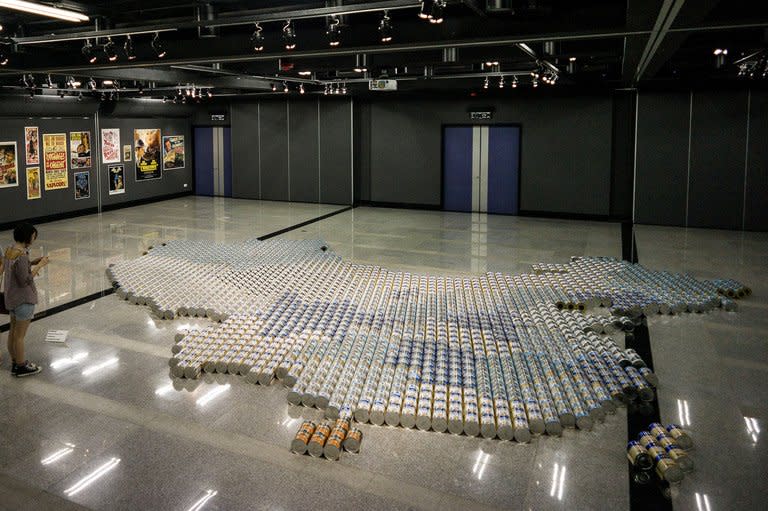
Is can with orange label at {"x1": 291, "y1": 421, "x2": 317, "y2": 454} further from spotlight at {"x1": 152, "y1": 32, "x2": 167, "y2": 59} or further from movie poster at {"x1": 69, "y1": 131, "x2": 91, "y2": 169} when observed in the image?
movie poster at {"x1": 69, "y1": 131, "x2": 91, "y2": 169}

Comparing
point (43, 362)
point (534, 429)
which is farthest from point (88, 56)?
point (534, 429)

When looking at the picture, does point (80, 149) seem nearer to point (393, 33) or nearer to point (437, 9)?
point (393, 33)

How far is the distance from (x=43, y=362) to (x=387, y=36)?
4.86 meters

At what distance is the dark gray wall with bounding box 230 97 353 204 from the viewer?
63.6 ft

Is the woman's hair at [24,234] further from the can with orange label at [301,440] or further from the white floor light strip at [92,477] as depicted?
the can with orange label at [301,440]

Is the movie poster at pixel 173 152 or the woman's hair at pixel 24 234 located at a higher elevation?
the movie poster at pixel 173 152

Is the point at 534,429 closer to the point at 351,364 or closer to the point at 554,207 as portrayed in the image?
the point at 351,364

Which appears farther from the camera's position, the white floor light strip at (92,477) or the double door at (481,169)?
the double door at (481,169)

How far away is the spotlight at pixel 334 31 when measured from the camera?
633 cm

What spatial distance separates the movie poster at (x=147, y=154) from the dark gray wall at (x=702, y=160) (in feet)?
46.4

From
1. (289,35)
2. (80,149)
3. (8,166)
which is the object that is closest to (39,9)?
(289,35)

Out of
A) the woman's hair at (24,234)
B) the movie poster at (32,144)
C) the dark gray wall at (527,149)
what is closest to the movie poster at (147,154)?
A: the movie poster at (32,144)

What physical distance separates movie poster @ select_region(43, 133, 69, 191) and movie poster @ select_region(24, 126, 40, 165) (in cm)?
23

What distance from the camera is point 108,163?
18.5 meters
